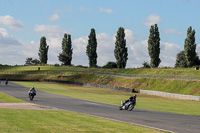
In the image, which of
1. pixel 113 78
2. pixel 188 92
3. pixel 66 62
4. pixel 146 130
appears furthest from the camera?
pixel 66 62

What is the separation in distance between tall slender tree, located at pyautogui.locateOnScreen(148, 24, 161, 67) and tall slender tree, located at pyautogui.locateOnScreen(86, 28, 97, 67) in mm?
30869

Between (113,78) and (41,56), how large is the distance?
68.6m

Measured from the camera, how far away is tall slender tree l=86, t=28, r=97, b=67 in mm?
131500

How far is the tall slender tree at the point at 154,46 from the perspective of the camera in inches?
4141

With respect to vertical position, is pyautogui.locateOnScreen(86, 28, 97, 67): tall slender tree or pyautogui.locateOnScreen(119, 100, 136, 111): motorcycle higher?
pyautogui.locateOnScreen(86, 28, 97, 67): tall slender tree

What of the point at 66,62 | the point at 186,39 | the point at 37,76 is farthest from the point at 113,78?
the point at 66,62

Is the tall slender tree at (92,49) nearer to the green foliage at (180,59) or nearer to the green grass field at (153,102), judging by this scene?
the green foliage at (180,59)

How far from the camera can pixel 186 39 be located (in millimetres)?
100375

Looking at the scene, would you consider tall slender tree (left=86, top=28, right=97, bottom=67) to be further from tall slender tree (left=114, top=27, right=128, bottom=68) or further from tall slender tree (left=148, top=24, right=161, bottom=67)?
tall slender tree (left=148, top=24, right=161, bottom=67)

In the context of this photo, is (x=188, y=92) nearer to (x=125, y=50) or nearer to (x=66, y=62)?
(x=125, y=50)

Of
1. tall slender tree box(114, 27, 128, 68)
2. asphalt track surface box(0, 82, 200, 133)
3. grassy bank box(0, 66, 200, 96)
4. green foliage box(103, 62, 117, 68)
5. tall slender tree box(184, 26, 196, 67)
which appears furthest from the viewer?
green foliage box(103, 62, 117, 68)

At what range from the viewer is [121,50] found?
116 meters

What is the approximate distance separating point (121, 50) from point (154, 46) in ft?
47.0

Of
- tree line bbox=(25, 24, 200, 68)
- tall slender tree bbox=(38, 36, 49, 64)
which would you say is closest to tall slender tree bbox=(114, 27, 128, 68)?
tree line bbox=(25, 24, 200, 68)
